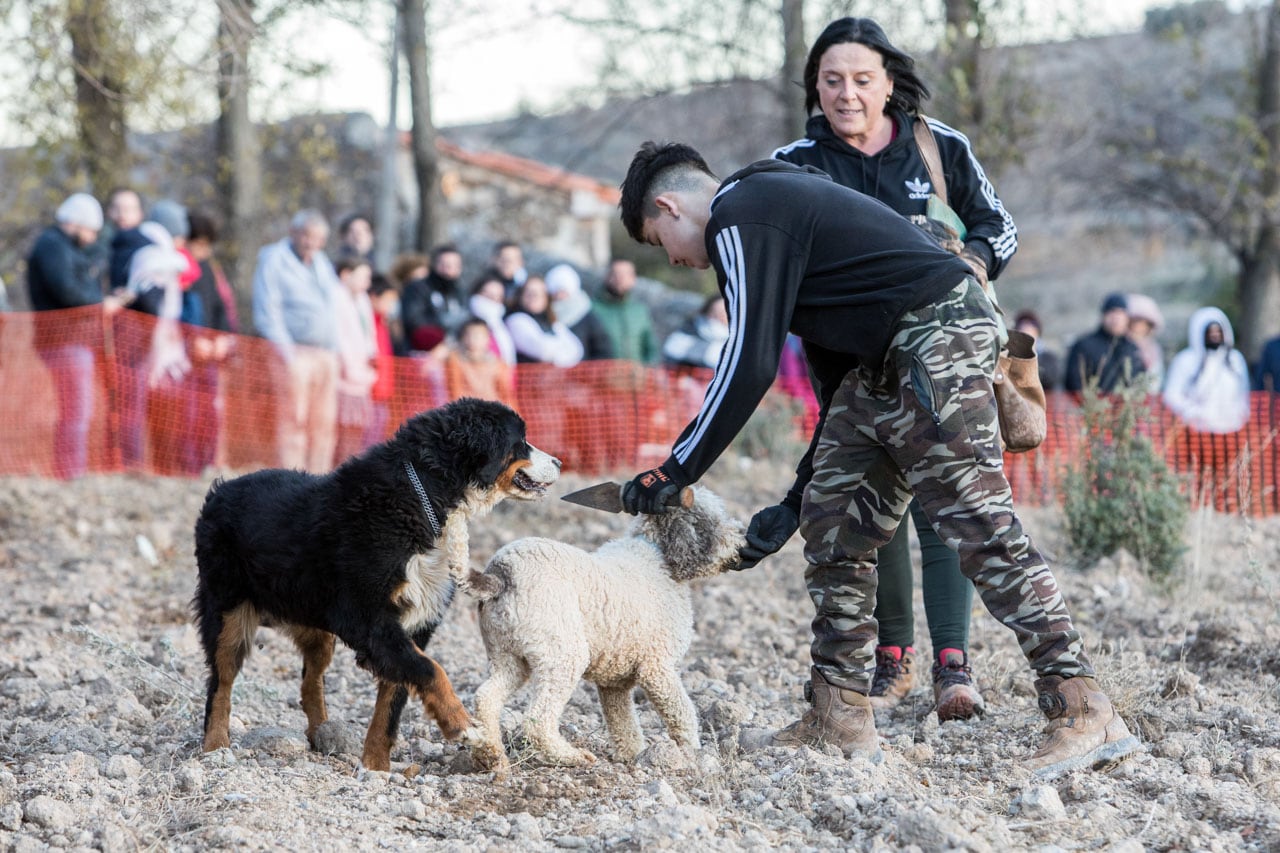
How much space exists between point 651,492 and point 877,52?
1808mm

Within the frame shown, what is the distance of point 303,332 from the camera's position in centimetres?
952

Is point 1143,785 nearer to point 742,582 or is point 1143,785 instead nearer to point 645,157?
point 645,157

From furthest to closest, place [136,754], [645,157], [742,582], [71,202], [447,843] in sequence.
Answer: [71,202]
[742,582]
[136,754]
[645,157]
[447,843]

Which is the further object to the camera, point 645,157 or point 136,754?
point 136,754

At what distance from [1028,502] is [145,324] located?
6507mm

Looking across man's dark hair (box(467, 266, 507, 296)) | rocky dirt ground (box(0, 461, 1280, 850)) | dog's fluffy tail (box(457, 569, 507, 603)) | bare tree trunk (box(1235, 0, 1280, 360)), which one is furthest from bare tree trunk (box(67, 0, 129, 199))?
bare tree trunk (box(1235, 0, 1280, 360))

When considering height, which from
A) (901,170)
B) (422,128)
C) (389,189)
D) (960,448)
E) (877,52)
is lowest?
(960,448)

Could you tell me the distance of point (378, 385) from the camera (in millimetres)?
9984

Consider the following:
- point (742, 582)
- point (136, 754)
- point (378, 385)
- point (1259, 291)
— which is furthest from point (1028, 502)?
point (1259, 291)

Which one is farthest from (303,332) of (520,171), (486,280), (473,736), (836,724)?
(520,171)

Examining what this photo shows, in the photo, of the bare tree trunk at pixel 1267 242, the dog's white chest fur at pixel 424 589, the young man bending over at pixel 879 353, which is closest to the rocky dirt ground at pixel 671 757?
the young man bending over at pixel 879 353

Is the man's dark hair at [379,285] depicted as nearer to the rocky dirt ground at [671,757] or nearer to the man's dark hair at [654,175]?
the rocky dirt ground at [671,757]

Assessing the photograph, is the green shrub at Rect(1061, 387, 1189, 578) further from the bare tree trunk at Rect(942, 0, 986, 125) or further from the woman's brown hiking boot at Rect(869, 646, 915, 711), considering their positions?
the bare tree trunk at Rect(942, 0, 986, 125)

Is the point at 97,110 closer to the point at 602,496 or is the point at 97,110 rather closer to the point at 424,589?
the point at 424,589
